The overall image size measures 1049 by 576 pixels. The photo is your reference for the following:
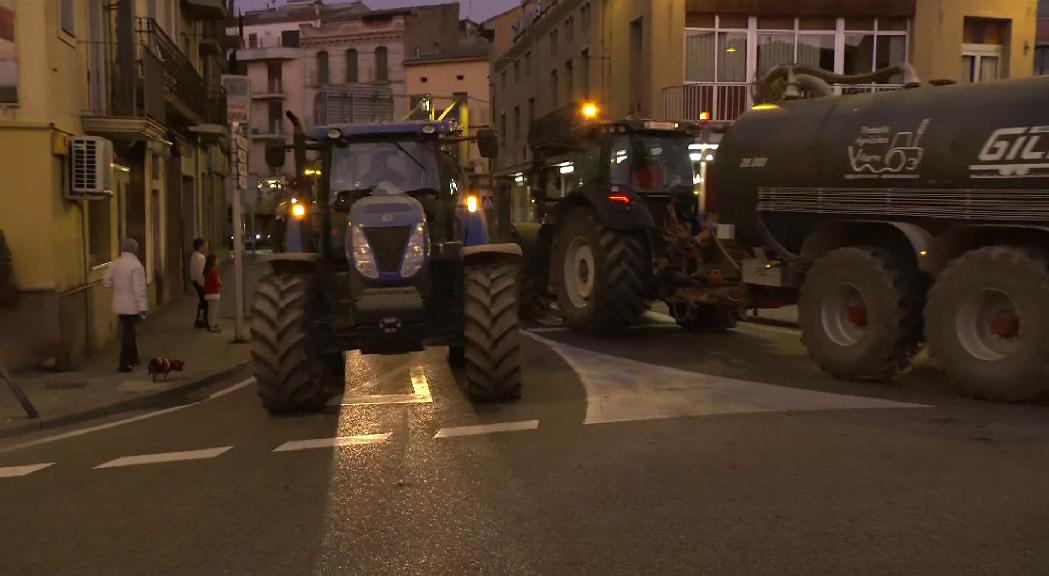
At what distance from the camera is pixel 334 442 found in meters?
7.47

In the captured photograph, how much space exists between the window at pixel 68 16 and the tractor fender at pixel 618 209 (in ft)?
21.8

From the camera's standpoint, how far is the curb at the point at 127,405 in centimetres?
881

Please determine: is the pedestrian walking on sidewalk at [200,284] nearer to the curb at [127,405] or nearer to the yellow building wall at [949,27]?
the curb at [127,405]

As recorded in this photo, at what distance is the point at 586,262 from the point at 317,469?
7.60 meters

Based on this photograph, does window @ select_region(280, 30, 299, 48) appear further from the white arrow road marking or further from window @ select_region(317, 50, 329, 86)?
the white arrow road marking

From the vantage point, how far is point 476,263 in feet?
29.6

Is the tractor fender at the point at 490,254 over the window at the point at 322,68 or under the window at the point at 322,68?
under

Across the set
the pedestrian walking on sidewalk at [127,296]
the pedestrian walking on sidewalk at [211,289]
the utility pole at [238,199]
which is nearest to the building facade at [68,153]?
the pedestrian walking on sidewalk at [127,296]

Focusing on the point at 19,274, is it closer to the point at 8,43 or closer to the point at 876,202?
the point at 8,43

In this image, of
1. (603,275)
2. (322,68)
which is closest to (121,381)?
(603,275)

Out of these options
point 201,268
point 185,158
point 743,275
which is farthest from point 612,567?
point 185,158

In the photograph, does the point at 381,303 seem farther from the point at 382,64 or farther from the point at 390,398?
the point at 382,64

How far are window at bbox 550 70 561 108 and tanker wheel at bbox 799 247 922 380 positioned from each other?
26764 millimetres

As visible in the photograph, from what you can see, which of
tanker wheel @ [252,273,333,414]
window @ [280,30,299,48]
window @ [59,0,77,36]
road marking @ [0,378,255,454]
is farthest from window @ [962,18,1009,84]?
window @ [280,30,299,48]
